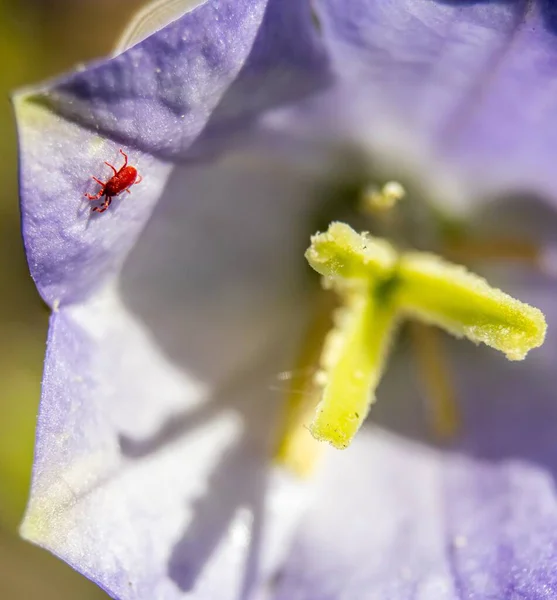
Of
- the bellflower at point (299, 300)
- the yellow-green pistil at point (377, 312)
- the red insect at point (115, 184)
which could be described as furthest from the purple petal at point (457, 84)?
the red insect at point (115, 184)

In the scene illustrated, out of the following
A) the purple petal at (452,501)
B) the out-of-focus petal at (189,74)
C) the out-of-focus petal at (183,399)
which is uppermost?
the out-of-focus petal at (189,74)

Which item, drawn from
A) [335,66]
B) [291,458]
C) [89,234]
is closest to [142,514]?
[291,458]

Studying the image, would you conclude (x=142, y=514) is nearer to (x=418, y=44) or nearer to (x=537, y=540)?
(x=537, y=540)

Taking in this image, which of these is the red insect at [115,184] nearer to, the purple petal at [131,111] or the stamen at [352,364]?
the purple petal at [131,111]

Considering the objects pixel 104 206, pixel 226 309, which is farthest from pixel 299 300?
pixel 104 206

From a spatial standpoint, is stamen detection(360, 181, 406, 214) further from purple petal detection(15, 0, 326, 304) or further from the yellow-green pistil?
purple petal detection(15, 0, 326, 304)

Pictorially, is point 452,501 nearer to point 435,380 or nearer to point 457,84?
point 435,380
